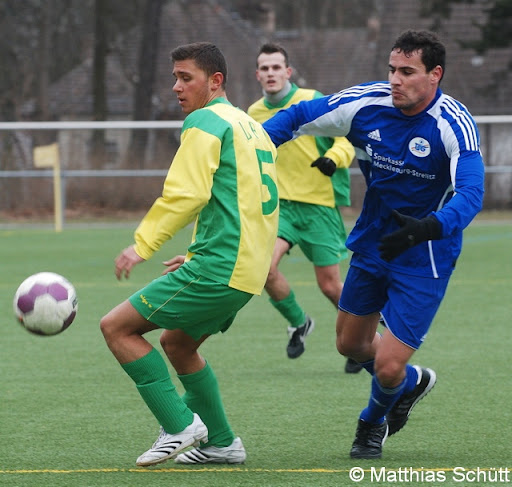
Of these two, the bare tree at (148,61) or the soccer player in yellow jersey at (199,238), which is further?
the bare tree at (148,61)

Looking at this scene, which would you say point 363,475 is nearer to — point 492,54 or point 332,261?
point 332,261

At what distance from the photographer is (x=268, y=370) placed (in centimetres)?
750

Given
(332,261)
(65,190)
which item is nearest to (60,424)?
(332,261)

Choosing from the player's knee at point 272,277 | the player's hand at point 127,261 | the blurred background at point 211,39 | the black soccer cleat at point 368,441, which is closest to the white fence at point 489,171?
the blurred background at point 211,39

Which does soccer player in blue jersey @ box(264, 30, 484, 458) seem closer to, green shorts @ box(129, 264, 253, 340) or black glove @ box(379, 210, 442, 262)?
black glove @ box(379, 210, 442, 262)

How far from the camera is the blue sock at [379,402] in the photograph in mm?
5117

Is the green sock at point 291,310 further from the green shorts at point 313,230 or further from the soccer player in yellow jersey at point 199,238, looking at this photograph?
the soccer player in yellow jersey at point 199,238

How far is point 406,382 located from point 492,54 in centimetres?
2775

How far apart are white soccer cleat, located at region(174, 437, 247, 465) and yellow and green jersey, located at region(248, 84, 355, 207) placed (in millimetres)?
3464

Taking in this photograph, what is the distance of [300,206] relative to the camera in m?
8.20

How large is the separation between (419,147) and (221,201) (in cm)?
96

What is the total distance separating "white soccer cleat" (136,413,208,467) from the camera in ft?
15.6

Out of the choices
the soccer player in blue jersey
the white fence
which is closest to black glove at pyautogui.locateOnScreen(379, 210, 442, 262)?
the soccer player in blue jersey

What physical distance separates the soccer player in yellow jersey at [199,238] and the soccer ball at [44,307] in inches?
9.9
